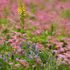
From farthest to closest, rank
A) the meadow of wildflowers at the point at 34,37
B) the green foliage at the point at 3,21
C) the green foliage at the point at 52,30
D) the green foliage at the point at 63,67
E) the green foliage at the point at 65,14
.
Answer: the green foliage at the point at 65,14 < the green foliage at the point at 3,21 < the green foliage at the point at 52,30 < the green foliage at the point at 63,67 < the meadow of wildflowers at the point at 34,37

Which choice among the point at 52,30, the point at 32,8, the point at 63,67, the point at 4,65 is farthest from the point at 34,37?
the point at 32,8

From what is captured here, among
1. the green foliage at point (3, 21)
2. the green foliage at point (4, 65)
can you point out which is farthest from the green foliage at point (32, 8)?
the green foliage at point (4, 65)

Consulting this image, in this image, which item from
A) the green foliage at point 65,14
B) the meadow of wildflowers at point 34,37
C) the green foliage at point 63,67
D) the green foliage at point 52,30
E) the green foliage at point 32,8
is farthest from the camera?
the green foliage at point 32,8

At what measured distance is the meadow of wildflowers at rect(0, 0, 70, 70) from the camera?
23.0 ft

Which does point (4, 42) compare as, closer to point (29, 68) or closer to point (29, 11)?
point (29, 68)

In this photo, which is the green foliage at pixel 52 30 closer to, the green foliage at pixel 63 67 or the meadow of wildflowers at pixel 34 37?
the meadow of wildflowers at pixel 34 37

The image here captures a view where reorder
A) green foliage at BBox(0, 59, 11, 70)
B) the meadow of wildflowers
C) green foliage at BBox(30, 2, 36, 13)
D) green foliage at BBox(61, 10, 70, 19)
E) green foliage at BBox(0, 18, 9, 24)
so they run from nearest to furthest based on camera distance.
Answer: green foliage at BBox(0, 59, 11, 70)
the meadow of wildflowers
green foliage at BBox(0, 18, 9, 24)
green foliage at BBox(61, 10, 70, 19)
green foliage at BBox(30, 2, 36, 13)

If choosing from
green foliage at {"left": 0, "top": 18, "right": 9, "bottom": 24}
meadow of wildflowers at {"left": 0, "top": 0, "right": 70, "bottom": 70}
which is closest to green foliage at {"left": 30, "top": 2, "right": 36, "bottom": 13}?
meadow of wildflowers at {"left": 0, "top": 0, "right": 70, "bottom": 70}

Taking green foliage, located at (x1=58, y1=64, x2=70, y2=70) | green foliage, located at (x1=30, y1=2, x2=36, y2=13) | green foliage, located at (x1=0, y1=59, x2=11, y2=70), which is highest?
green foliage, located at (x1=30, y1=2, x2=36, y2=13)

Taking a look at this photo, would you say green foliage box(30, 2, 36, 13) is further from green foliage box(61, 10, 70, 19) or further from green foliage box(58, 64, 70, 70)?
green foliage box(58, 64, 70, 70)

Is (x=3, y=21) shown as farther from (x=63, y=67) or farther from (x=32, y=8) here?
(x=63, y=67)

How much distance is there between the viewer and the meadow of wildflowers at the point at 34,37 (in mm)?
7023

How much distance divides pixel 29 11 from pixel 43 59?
4559 mm

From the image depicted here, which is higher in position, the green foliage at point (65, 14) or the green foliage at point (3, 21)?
the green foliage at point (3, 21)
